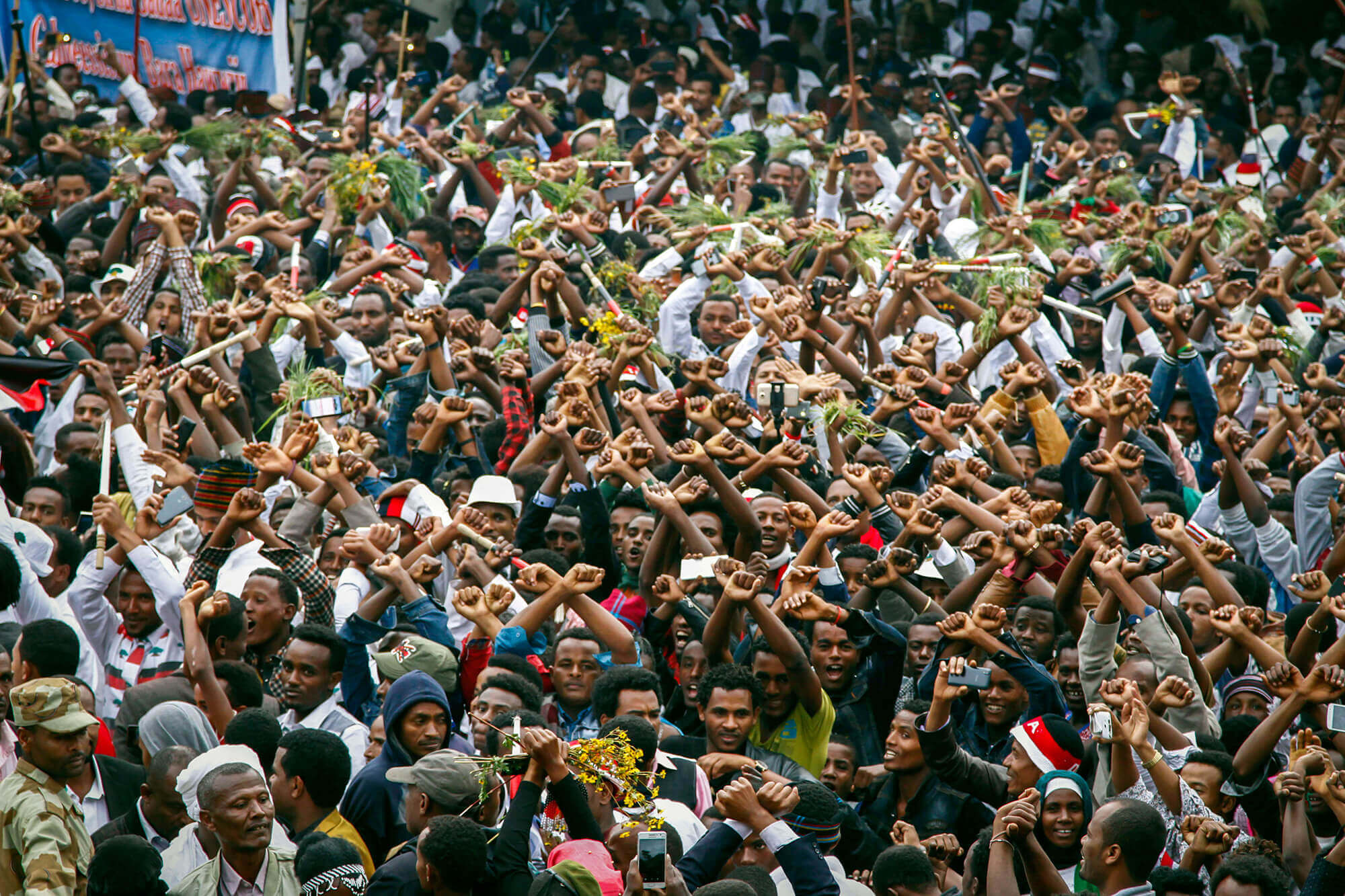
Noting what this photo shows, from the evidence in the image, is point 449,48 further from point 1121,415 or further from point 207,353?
point 1121,415

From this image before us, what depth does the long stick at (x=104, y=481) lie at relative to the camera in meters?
7.52

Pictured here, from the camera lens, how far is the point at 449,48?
66.9 ft

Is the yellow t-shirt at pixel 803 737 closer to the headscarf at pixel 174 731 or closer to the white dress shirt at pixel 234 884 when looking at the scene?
the headscarf at pixel 174 731

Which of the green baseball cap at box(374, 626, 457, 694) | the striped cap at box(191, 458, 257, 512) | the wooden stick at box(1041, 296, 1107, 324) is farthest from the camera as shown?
the wooden stick at box(1041, 296, 1107, 324)

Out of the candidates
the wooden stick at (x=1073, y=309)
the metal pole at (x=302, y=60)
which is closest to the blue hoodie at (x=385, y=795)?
the wooden stick at (x=1073, y=309)

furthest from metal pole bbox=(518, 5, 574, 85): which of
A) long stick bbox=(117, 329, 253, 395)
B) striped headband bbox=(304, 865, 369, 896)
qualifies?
striped headband bbox=(304, 865, 369, 896)

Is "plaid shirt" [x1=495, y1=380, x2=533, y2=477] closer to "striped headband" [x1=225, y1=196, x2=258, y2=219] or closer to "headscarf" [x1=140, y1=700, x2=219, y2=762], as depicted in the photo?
"headscarf" [x1=140, y1=700, x2=219, y2=762]

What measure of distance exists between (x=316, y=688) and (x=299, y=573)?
105 cm

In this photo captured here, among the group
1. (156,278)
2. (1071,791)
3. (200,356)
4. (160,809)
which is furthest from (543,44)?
(1071,791)

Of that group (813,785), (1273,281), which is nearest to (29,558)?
(813,785)

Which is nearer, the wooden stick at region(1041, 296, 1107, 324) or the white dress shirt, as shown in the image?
the white dress shirt

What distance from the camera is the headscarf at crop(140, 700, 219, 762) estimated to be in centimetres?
605

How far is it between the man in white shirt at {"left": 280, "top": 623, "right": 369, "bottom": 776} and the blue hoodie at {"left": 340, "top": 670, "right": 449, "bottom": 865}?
27.3 inches

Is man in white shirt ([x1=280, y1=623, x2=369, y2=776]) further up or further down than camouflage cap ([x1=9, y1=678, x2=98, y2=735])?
further down
